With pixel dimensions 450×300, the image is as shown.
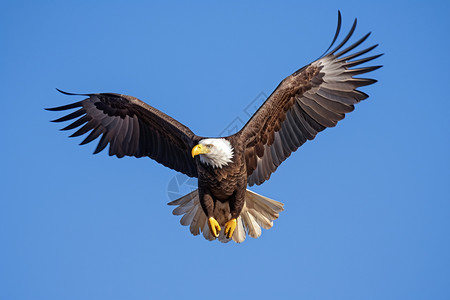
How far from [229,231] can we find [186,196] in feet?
3.49

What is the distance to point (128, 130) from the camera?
7820mm

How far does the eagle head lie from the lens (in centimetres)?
661

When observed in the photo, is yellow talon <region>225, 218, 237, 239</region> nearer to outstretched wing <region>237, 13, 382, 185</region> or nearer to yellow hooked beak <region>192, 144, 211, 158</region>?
outstretched wing <region>237, 13, 382, 185</region>

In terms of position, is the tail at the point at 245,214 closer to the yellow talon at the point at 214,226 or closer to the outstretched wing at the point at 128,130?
the outstretched wing at the point at 128,130

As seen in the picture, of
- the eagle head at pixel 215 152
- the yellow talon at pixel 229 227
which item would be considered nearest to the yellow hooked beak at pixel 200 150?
the eagle head at pixel 215 152

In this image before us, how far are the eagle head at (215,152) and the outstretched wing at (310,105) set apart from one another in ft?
2.06

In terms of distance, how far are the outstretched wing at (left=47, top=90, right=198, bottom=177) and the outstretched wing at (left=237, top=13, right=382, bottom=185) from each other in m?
0.93

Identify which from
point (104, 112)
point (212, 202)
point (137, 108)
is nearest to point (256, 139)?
point (212, 202)

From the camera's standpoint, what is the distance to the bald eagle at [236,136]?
272 inches

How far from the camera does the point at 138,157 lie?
25.8 feet

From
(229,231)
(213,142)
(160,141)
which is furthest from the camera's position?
(160,141)

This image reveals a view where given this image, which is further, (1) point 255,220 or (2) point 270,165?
(1) point 255,220

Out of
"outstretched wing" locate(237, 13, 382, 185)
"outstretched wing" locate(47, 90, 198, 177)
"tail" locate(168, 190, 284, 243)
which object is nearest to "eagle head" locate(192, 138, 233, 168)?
"outstretched wing" locate(237, 13, 382, 185)

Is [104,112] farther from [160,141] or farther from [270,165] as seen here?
[270,165]
